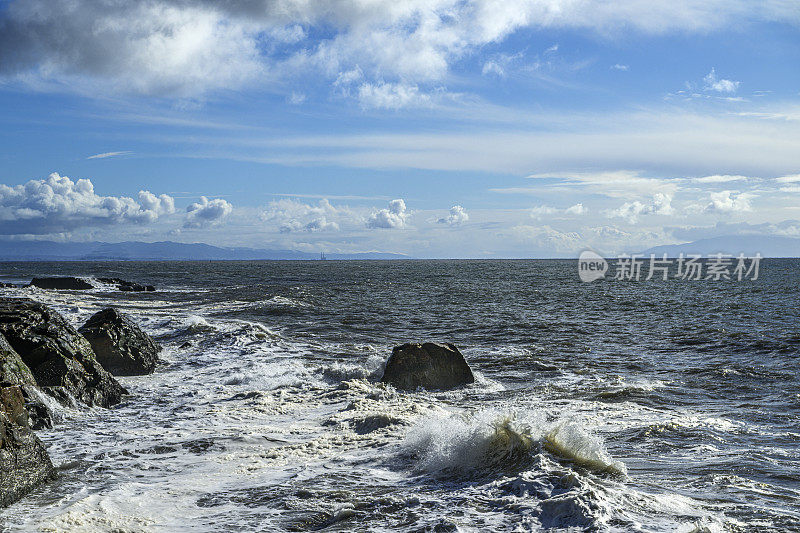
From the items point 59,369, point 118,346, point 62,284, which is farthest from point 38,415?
point 62,284

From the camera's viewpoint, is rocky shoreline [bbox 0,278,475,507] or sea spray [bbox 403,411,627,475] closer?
rocky shoreline [bbox 0,278,475,507]

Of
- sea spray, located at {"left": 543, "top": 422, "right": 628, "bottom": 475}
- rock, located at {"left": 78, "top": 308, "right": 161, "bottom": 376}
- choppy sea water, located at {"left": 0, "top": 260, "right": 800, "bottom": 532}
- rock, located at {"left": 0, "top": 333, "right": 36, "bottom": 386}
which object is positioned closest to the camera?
choppy sea water, located at {"left": 0, "top": 260, "right": 800, "bottom": 532}

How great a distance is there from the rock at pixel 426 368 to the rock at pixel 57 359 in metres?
5.63

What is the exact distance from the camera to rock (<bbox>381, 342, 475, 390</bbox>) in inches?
518

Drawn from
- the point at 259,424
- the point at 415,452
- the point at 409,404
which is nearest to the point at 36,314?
the point at 259,424

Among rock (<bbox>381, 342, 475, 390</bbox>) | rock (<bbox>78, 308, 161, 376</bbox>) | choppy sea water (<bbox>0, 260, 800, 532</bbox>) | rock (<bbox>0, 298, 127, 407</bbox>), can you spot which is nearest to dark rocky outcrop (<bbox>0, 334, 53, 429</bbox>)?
choppy sea water (<bbox>0, 260, 800, 532</bbox>)

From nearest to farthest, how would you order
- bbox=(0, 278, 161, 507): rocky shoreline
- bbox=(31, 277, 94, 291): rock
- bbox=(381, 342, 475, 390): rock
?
bbox=(0, 278, 161, 507): rocky shoreline → bbox=(381, 342, 475, 390): rock → bbox=(31, 277, 94, 291): rock

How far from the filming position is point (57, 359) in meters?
10.7

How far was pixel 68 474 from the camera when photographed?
279 inches

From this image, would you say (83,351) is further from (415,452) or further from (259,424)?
(415,452)

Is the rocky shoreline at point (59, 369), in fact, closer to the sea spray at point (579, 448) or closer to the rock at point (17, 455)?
the rock at point (17, 455)

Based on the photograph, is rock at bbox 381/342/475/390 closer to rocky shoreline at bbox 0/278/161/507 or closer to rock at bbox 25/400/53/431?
rocky shoreline at bbox 0/278/161/507

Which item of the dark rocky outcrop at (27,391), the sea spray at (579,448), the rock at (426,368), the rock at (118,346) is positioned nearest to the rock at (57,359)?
the dark rocky outcrop at (27,391)

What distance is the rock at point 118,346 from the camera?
13766 mm
